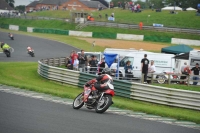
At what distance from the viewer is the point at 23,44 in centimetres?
5075

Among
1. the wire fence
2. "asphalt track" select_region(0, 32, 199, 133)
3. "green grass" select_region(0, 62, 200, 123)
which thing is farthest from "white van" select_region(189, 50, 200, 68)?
"asphalt track" select_region(0, 32, 199, 133)

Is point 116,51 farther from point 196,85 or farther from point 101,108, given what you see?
point 101,108

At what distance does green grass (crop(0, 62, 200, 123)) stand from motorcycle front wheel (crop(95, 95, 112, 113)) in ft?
5.78

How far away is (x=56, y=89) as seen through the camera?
68.0ft

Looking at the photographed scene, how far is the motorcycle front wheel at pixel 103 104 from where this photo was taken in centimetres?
1241

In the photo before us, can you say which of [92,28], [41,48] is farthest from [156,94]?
[92,28]

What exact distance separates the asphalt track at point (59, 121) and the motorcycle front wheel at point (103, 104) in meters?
0.17

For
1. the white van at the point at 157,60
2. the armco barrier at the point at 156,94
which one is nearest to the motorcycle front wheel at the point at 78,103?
the armco barrier at the point at 156,94

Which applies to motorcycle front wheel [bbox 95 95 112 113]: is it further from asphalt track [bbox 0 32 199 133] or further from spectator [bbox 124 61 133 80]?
spectator [bbox 124 61 133 80]

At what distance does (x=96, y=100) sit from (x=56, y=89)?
804cm

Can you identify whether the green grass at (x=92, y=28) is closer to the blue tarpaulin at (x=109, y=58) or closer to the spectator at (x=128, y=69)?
the blue tarpaulin at (x=109, y=58)

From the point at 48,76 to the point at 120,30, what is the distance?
141 feet

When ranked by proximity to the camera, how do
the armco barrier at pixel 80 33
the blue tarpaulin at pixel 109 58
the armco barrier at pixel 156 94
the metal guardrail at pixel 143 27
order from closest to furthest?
the armco barrier at pixel 156 94 < the blue tarpaulin at pixel 109 58 < the metal guardrail at pixel 143 27 < the armco barrier at pixel 80 33

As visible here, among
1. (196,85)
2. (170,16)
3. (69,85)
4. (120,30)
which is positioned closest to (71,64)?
(69,85)
